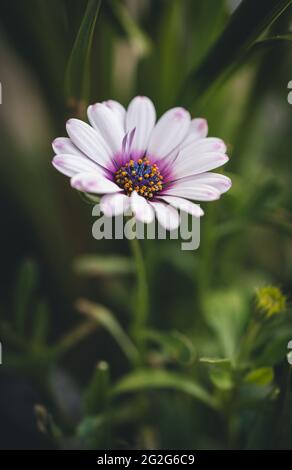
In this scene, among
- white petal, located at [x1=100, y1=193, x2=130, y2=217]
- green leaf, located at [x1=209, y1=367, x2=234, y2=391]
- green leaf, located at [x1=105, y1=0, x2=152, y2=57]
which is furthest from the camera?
green leaf, located at [x1=105, y1=0, x2=152, y2=57]

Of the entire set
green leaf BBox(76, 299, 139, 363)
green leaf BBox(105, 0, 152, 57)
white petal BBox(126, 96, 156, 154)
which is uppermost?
green leaf BBox(105, 0, 152, 57)

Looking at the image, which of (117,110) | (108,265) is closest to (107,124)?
(117,110)

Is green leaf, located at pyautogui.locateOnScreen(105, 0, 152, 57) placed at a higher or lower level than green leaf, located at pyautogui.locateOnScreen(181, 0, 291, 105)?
higher

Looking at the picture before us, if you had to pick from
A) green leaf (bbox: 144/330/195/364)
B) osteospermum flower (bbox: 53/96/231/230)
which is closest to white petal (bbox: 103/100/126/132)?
osteospermum flower (bbox: 53/96/231/230)

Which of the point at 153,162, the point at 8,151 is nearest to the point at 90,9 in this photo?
the point at 153,162

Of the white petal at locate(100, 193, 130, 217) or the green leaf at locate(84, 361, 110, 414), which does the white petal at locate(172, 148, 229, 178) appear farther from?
the green leaf at locate(84, 361, 110, 414)

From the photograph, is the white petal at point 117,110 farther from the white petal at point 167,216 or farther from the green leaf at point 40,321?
the green leaf at point 40,321

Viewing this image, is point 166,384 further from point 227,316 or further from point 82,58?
point 82,58
